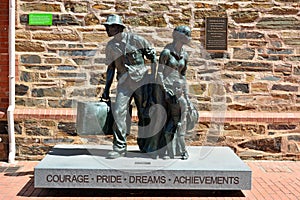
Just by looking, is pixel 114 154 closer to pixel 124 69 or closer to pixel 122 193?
pixel 122 193

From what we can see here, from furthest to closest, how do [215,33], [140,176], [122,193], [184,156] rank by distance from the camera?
[215,33], [184,156], [122,193], [140,176]

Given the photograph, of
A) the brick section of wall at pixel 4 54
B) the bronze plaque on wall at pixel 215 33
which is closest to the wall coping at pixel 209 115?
the brick section of wall at pixel 4 54

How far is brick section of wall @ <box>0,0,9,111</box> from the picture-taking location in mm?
8008

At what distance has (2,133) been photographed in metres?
8.12

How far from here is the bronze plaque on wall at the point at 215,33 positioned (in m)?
8.22

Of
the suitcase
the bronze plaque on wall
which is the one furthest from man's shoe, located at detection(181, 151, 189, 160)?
the bronze plaque on wall

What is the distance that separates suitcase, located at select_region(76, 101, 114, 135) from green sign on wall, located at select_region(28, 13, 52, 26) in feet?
8.08

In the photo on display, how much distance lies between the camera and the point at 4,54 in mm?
8055

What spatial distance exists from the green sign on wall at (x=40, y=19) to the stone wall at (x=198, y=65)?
0.07 meters

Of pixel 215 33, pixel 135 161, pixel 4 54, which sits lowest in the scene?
pixel 135 161

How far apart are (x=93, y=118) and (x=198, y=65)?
2.78 metres

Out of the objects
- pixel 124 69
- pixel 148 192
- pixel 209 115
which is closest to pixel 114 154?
pixel 148 192

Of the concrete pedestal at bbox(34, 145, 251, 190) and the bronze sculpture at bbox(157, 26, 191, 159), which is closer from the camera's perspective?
the concrete pedestal at bbox(34, 145, 251, 190)

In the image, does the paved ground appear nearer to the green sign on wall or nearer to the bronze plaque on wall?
the bronze plaque on wall
